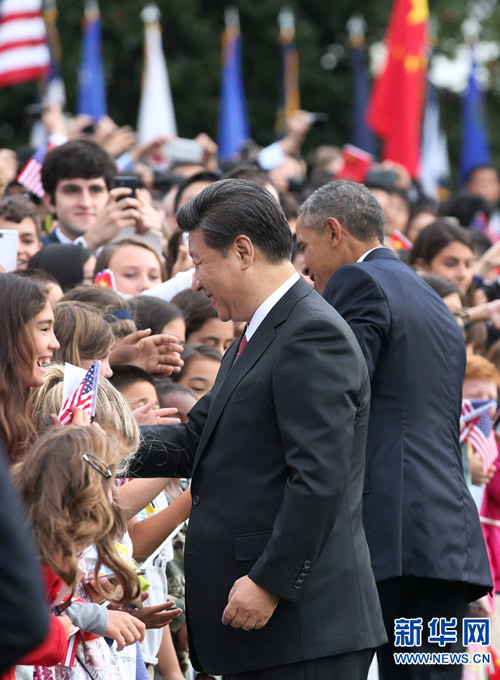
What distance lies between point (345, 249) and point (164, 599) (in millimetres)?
1528

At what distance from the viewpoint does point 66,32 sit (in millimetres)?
22484

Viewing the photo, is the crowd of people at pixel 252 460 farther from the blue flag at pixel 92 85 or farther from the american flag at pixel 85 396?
the blue flag at pixel 92 85

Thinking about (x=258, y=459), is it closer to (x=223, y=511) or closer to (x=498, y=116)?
(x=223, y=511)

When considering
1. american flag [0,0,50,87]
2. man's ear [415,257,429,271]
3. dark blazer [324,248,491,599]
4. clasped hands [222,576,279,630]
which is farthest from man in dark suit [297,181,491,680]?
american flag [0,0,50,87]

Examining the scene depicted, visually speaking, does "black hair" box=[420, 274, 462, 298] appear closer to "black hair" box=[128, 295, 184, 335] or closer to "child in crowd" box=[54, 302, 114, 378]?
"black hair" box=[128, 295, 184, 335]

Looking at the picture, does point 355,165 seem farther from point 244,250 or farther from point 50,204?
point 244,250

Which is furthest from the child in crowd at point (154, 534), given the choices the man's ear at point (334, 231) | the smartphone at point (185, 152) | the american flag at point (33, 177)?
the smartphone at point (185, 152)

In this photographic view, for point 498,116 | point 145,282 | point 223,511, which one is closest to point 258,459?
point 223,511

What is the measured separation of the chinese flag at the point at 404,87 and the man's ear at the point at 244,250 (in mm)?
10502

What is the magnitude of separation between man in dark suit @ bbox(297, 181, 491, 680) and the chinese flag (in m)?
9.45

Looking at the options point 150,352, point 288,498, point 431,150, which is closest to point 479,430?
point 150,352

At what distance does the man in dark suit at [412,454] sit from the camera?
14.7ft

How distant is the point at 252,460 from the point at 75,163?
3.91 metres

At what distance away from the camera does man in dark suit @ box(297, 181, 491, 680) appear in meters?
4.48
